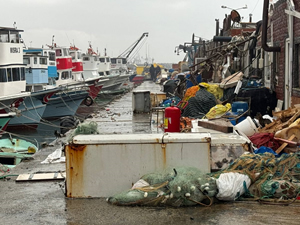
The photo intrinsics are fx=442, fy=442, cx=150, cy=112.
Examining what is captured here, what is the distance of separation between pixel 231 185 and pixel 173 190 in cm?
68

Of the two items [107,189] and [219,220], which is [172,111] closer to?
[107,189]

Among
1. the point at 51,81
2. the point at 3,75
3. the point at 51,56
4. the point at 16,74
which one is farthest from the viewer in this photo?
the point at 51,81

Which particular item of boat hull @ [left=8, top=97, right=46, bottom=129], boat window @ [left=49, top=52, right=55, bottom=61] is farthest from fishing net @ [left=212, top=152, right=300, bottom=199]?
boat window @ [left=49, top=52, right=55, bottom=61]

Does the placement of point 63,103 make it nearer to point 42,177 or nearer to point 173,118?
point 173,118

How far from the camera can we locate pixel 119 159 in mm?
5484

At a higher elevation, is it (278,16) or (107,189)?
(278,16)

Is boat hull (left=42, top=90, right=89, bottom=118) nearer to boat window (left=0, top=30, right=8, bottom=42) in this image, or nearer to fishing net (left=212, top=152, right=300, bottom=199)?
boat window (left=0, top=30, right=8, bottom=42)

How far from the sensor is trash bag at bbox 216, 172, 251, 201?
5.05 m

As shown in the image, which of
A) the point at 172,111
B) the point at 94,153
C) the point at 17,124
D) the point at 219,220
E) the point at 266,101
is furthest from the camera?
the point at 17,124

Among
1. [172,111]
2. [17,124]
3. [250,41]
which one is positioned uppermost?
[250,41]

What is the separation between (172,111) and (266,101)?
386 centimetres

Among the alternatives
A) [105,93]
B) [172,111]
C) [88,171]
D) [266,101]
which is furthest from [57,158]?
[105,93]

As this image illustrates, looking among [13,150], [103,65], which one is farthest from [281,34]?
[103,65]

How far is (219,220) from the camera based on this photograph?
4.60 metres
